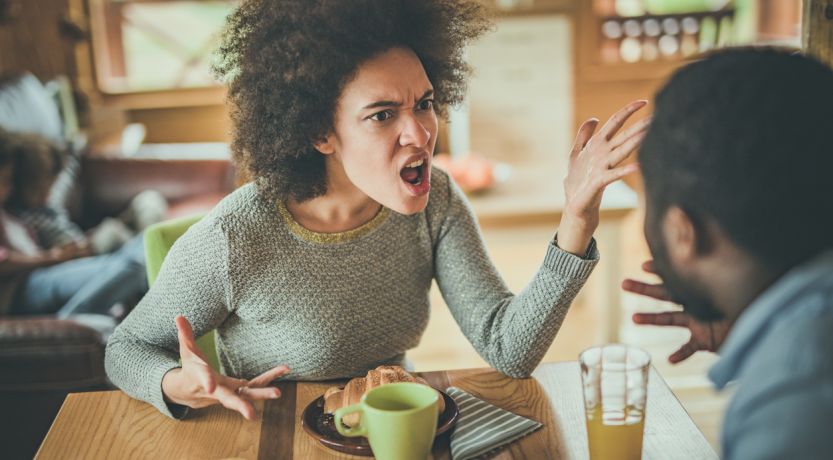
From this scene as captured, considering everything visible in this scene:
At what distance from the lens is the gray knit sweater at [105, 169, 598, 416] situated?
4.28ft

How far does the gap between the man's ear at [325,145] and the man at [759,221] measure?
0.71 meters

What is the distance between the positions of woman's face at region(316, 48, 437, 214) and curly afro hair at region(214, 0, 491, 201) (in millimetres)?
25

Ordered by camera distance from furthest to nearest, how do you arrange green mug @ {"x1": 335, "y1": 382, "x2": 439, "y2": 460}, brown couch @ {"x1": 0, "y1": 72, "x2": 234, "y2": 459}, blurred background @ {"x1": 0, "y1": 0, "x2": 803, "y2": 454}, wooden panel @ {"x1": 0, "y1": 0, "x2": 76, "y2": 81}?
wooden panel @ {"x1": 0, "y1": 0, "x2": 76, "y2": 81} → blurred background @ {"x1": 0, "y1": 0, "x2": 803, "y2": 454} → brown couch @ {"x1": 0, "y1": 72, "x2": 234, "y2": 459} → green mug @ {"x1": 335, "y1": 382, "x2": 439, "y2": 460}

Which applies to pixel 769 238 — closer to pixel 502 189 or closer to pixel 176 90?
pixel 502 189

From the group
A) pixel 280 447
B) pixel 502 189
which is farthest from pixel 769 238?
pixel 502 189

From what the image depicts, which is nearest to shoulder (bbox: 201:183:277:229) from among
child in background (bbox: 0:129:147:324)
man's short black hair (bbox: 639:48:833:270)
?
man's short black hair (bbox: 639:48:833:270)

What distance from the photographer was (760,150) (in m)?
0.70

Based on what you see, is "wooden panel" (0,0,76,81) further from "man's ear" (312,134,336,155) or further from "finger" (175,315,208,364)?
"finger" (175,315,208,364)

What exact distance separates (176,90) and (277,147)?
3874 millimetres

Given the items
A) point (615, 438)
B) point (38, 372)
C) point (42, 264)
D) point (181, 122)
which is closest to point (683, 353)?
point (615, 438)

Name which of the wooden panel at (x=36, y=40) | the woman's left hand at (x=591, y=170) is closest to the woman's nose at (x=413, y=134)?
the woman's left hand at (x=591, y=170)

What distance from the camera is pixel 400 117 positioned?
1.34 metres

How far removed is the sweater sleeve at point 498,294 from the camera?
4.23 feet

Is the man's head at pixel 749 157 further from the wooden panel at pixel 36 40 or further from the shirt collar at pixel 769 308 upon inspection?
the wooden panel at pixel 36 40
